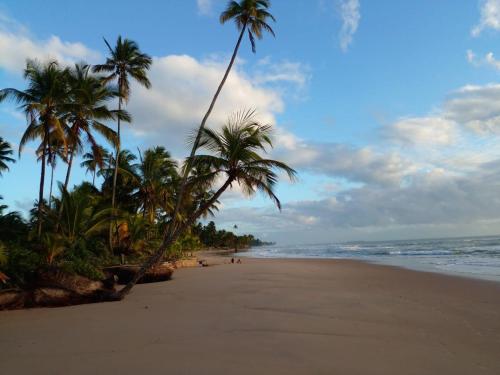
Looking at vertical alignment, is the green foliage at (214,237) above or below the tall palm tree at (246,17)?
below

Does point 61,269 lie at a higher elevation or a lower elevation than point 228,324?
higher

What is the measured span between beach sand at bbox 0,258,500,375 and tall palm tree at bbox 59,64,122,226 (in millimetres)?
8578

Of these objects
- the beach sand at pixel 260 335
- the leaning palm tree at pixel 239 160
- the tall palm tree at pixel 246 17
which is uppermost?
the tall palm tree at pixel 246 17

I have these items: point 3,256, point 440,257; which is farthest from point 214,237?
point 3,256

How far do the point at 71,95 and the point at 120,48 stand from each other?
468 centimetres

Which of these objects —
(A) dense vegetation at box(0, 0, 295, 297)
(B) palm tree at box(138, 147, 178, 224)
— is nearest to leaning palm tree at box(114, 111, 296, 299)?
(A) dense vegetation at box(0, 0, 295, 297)

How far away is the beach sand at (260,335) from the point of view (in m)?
4.71

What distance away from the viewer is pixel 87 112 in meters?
15.4

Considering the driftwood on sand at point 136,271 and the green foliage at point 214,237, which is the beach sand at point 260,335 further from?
the green foliage at point 214,237

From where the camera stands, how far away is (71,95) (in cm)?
1464

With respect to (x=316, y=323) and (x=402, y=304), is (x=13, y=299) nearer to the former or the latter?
(x=316, y=323)

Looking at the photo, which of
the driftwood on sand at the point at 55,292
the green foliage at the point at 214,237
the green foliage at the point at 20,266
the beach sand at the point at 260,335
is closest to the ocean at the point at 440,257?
the beach sand at the point at 260,335

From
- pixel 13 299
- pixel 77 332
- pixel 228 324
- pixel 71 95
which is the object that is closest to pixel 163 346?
pixel 228 324

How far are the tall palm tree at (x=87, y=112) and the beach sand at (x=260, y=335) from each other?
338 inches
